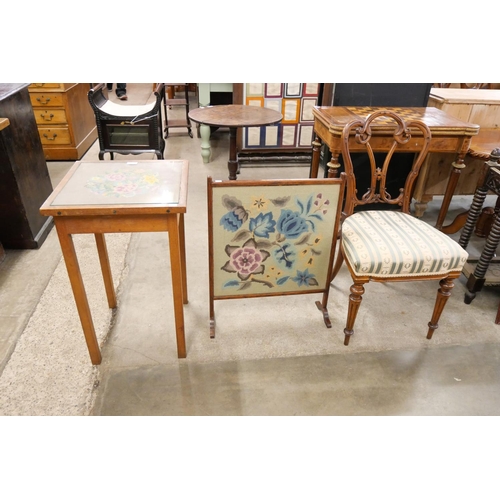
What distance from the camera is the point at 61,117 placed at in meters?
3.88

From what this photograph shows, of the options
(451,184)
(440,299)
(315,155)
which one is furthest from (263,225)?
(451,184)

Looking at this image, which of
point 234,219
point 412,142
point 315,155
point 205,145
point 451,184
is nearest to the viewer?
point 234,219

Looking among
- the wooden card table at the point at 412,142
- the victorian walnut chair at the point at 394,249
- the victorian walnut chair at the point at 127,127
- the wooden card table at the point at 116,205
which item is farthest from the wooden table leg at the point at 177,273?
the victorian walnut chair at the point at 127,127

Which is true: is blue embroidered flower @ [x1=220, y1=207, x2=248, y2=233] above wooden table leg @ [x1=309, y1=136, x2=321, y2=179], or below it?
above

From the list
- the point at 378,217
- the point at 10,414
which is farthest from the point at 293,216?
the point at 10,414

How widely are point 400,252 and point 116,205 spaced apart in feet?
3.94

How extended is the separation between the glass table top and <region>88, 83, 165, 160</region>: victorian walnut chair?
1.96m

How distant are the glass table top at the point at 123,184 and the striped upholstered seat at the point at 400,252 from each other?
840 mm

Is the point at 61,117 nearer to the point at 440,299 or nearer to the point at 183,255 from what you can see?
the point at 183,255

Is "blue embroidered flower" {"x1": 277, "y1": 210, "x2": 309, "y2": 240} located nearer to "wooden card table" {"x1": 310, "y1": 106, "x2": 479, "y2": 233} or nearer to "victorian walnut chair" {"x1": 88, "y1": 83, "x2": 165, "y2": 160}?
"wooden card table" {"x1": 310, "y1": 106, "x2": 479, "y2": 233}

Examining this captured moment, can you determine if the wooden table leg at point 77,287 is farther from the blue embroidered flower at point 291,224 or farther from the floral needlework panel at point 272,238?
the blue embroidered flower at point 291,224

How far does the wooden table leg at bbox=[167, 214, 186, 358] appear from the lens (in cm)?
154

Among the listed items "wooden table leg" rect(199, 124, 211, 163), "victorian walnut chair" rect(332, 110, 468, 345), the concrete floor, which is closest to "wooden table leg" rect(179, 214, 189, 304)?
the concrete floor

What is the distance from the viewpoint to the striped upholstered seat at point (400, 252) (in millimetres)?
1785
